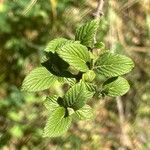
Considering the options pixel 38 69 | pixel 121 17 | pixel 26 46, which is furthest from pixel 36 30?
pixel 38 69

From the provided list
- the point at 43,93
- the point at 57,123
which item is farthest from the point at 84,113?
the point at 43,93

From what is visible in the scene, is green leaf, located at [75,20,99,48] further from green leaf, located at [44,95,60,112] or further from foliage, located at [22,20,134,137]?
green leaf, located at [44,95,60,112]

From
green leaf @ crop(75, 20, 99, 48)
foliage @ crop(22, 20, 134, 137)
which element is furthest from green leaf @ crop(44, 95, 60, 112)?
green leaf @ crop(75, 20, 99, 48)

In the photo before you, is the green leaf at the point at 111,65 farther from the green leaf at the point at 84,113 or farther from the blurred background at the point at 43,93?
the blurred background at the point at 43,93

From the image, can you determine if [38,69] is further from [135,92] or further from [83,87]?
[135,92]

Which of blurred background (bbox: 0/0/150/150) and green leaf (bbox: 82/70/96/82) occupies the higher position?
green leaf (bbox: 82/70/96/82)

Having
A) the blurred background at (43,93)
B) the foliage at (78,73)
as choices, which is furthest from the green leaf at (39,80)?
the blurred background at (43,93)

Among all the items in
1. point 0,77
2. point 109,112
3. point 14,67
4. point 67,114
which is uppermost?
point 67,114
